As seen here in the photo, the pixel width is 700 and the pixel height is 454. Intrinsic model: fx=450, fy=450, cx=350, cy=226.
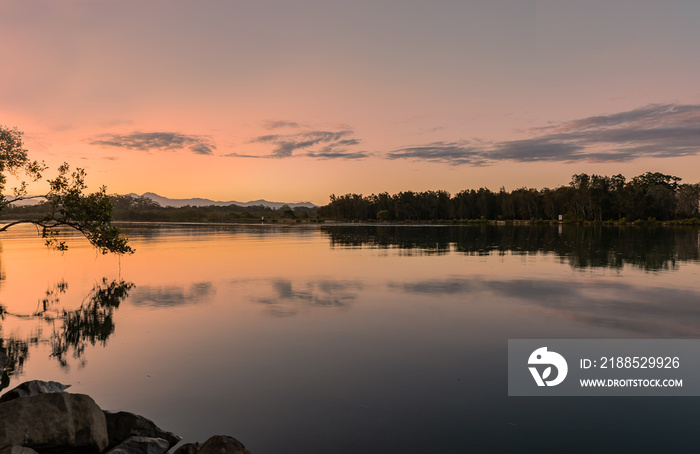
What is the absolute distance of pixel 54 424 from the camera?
921 centimetres

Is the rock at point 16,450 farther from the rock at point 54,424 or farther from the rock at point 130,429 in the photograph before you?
the rock at point 130,429

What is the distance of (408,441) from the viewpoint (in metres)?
10.1

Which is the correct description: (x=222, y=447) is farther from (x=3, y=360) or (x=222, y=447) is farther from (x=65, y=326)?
(x=65, y=326)

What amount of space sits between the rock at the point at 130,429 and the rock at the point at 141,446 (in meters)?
0.34

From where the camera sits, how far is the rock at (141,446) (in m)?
9.30

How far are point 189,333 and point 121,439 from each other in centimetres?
949

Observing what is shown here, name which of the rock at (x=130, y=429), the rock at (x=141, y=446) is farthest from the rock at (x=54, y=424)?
the rock at (x=141, y=446)

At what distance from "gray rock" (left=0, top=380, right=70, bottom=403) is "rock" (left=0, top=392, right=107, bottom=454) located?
2.01 metres

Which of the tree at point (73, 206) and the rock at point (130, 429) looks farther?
the tree at point (73, 206)

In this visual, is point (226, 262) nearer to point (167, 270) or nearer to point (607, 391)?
point (167, 270)

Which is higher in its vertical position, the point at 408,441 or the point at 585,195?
the point at 585,195

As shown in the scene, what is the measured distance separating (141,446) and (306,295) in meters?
18.3

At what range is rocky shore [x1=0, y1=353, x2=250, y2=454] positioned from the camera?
8.93m

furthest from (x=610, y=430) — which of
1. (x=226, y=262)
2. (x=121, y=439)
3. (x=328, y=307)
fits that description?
(x=226, y=262)
